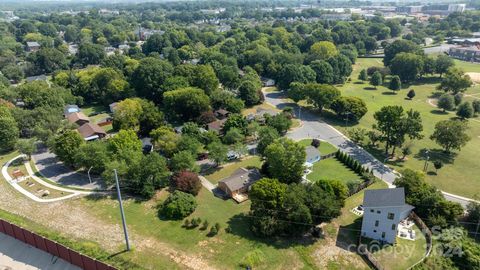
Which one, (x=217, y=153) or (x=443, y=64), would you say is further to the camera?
(x=443, y=64)

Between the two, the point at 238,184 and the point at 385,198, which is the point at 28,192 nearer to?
the point at 238,184

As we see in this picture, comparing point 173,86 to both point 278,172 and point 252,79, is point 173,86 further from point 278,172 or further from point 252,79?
point 278,172

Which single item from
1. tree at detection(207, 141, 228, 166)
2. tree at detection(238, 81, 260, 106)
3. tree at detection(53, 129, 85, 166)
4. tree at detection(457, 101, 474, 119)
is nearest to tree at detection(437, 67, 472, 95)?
tree at detection(457, 101, 474, 119)

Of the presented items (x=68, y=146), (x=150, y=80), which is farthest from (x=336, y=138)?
(x=68, y=146)

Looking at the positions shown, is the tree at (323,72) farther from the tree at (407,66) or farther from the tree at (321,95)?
the tree at (407,66)

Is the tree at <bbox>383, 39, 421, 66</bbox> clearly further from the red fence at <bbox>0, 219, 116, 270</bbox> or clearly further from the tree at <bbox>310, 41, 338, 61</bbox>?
the red fence at <bbox>0, 219, 116, 270</bbox>

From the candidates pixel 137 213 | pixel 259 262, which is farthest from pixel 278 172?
pixel 137 213

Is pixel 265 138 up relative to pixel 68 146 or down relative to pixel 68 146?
down
